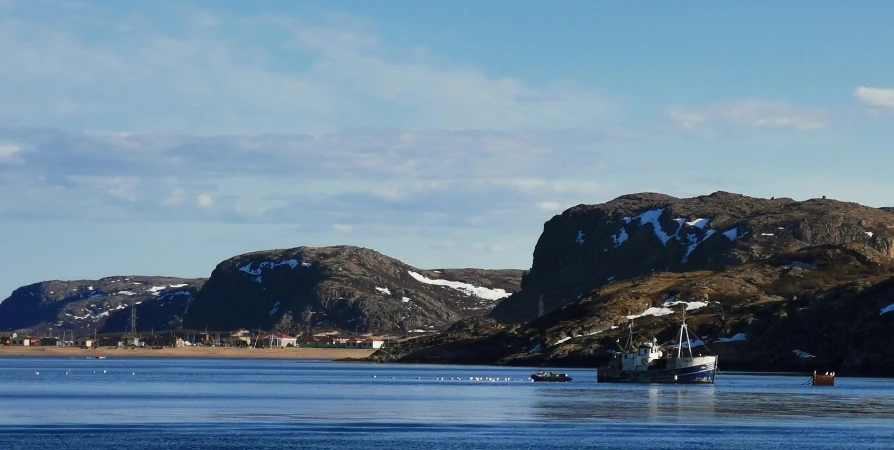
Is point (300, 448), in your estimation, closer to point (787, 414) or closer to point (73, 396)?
point (787, 414)

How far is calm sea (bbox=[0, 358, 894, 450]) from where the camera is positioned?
90.2 meters

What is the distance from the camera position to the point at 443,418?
113750 millimetres

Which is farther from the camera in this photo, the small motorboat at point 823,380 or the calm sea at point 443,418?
the small motorboat at point 823,380

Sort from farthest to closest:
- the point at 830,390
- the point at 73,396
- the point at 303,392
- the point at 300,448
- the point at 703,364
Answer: the point at 703,364 → the point at 830,390 → the point at 303,392 → the point at 73,396 → the point at 300,448

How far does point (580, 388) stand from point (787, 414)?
211 feet

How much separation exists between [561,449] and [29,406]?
205 ft

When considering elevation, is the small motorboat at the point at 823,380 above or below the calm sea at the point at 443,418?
above

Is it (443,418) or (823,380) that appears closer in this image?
(443,418)

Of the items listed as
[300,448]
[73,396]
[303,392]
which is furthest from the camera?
[303,392]

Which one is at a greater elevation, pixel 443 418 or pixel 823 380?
pixel 823 380

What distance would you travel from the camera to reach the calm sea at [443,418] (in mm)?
90250

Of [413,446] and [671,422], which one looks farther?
[671,422]

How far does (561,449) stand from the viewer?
8556cm

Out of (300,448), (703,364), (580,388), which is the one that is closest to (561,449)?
(300,448)
